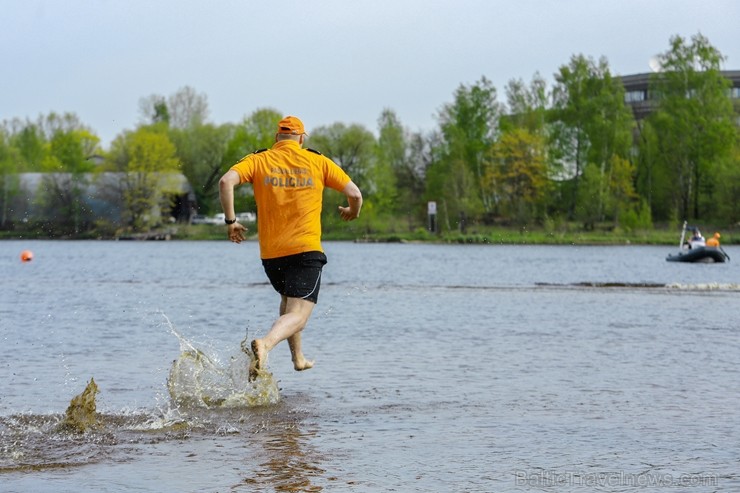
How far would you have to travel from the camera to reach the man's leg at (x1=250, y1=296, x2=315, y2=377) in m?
9.38

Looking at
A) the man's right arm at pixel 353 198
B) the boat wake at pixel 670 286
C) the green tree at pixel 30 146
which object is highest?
the green tree at pixel 30 146

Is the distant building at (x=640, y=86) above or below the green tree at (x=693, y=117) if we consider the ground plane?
above

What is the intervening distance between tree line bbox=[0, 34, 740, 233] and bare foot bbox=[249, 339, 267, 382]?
241ft

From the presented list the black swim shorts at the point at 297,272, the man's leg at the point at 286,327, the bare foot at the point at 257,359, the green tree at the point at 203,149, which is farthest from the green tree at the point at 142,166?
the bare foot at the point at 257,359

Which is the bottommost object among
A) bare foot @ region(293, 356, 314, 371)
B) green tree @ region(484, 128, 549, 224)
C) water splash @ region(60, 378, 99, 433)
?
water splash @ region(60, 378, 99, 433)

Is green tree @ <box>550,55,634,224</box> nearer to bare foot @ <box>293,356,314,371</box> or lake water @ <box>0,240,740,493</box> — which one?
lake water @ <box>0,240,740,493</box>

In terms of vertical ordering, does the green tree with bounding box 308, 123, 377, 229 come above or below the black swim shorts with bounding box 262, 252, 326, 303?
above

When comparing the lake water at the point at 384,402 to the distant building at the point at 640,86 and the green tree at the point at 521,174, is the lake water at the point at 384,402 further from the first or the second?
the distant building at the point at 640,86

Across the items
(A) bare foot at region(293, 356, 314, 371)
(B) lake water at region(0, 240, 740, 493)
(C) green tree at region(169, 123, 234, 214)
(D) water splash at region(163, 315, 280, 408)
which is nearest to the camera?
(B) lake water at region(0, 240, 740, 493)

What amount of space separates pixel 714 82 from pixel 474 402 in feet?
271

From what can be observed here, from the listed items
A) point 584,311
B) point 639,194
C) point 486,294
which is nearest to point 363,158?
point 639,194

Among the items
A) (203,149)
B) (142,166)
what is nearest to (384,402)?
(142,166)

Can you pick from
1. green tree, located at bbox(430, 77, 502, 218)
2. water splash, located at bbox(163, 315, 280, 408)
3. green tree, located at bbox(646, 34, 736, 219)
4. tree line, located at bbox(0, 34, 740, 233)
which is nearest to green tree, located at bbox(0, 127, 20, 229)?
tree line, located at bbox(0, 34, 740, 233)

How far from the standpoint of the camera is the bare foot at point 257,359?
934 cm
